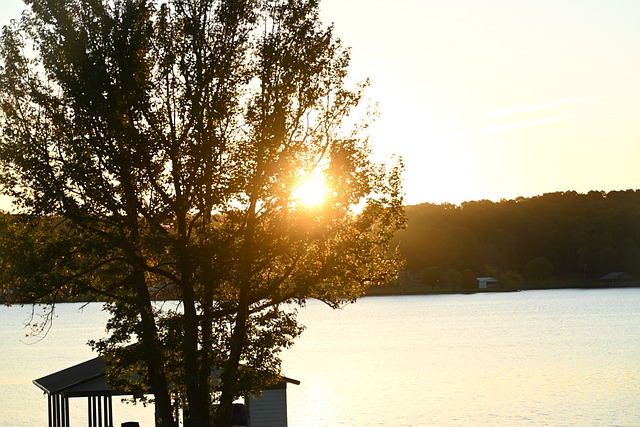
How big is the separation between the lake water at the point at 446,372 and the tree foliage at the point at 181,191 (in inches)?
1036

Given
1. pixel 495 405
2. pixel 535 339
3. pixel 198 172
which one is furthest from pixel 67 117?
pixel 535 339

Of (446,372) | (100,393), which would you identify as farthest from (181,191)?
(446,372)

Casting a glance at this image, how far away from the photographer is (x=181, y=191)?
24938 mm

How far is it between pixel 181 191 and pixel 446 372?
54.3 meters

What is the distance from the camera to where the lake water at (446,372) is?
174 feet

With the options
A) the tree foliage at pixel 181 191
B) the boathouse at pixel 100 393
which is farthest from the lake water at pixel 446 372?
the tree foliage at pixel 181 191

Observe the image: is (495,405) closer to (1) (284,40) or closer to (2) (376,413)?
(2) (376,413)

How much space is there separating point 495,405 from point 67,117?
38057 millimetres

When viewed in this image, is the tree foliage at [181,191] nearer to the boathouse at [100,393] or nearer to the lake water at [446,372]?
the boathouse at [100,393]

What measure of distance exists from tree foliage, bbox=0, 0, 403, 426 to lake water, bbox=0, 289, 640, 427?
1036 inches

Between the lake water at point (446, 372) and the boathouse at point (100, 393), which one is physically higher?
the boathouse at point (100, 393)

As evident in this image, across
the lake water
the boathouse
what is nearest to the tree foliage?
the boathouse

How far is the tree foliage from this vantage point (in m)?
24.4

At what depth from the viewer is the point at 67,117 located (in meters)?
24.9
